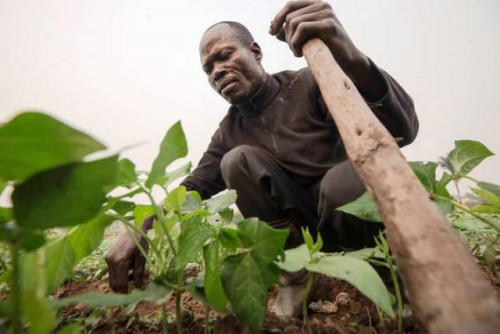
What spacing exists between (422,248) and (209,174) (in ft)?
3.43

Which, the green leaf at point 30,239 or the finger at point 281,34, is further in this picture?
the finger at point 281,34

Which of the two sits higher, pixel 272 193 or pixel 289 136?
pixel 289 136

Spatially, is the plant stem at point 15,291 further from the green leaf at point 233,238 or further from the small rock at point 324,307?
the small rock at point 324,307

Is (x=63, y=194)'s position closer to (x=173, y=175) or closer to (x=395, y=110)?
(x=173, y=175)

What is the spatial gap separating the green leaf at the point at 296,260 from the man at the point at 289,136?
1.32 feet

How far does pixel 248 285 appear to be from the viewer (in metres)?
0.39

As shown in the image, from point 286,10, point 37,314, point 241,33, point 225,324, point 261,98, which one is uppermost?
point 241,33

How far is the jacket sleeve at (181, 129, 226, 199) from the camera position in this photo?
116cm

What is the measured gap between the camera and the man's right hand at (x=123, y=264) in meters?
0.67

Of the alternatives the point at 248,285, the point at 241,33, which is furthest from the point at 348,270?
the point at 241,33

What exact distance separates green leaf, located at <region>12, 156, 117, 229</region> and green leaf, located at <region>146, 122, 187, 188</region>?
15 centimetres

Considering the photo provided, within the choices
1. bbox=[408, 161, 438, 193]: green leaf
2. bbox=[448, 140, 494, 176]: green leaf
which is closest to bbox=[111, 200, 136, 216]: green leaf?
bbox=[408, 161, 438, 193]: green leaf

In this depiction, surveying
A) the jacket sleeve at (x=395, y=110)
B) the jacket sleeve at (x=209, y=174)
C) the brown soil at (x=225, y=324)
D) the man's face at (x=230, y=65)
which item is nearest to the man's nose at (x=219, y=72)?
the man's face at (x=230, y=65)

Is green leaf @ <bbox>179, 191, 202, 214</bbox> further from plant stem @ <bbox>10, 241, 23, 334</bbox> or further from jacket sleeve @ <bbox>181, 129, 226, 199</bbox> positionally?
jacket sleeve @ <bbox>181, 129, 226, 199</bbox>
